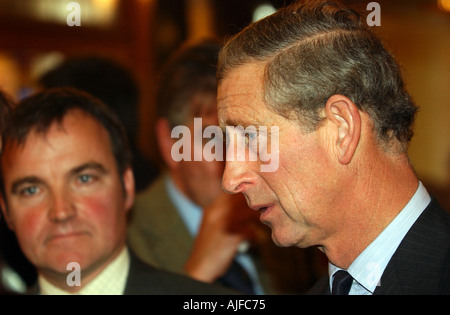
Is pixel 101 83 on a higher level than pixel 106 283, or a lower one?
higher

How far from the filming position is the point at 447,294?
41.6 inches

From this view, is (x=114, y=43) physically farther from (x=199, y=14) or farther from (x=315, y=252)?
(x=315, y=252)

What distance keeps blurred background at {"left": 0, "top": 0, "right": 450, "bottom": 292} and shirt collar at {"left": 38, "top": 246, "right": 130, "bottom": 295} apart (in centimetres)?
248

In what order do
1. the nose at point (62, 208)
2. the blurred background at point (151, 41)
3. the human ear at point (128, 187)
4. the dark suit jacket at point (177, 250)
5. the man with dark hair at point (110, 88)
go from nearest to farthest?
the nose at point (62, 208) → the human ear at point (128, 187) → the dark suit jacket at point (177, 250) → the man with dark hair at point (110, 88) → the blurred background at point (151, 41)

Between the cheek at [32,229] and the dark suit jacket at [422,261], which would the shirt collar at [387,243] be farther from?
the cheek at [32,229]

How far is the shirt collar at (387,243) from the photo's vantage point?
112 centimetres

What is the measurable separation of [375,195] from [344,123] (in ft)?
0.50

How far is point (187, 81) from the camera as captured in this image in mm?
2172

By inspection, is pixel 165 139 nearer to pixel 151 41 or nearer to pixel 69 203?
pixel 69 203

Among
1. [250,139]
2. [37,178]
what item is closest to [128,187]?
[37,178]

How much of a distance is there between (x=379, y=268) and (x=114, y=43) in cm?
380

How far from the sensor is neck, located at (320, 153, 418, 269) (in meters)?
1.12

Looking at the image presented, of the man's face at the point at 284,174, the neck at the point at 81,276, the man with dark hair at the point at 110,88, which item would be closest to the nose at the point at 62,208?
the neck at the point at 81,276

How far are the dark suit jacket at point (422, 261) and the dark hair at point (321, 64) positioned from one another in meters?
0.16
